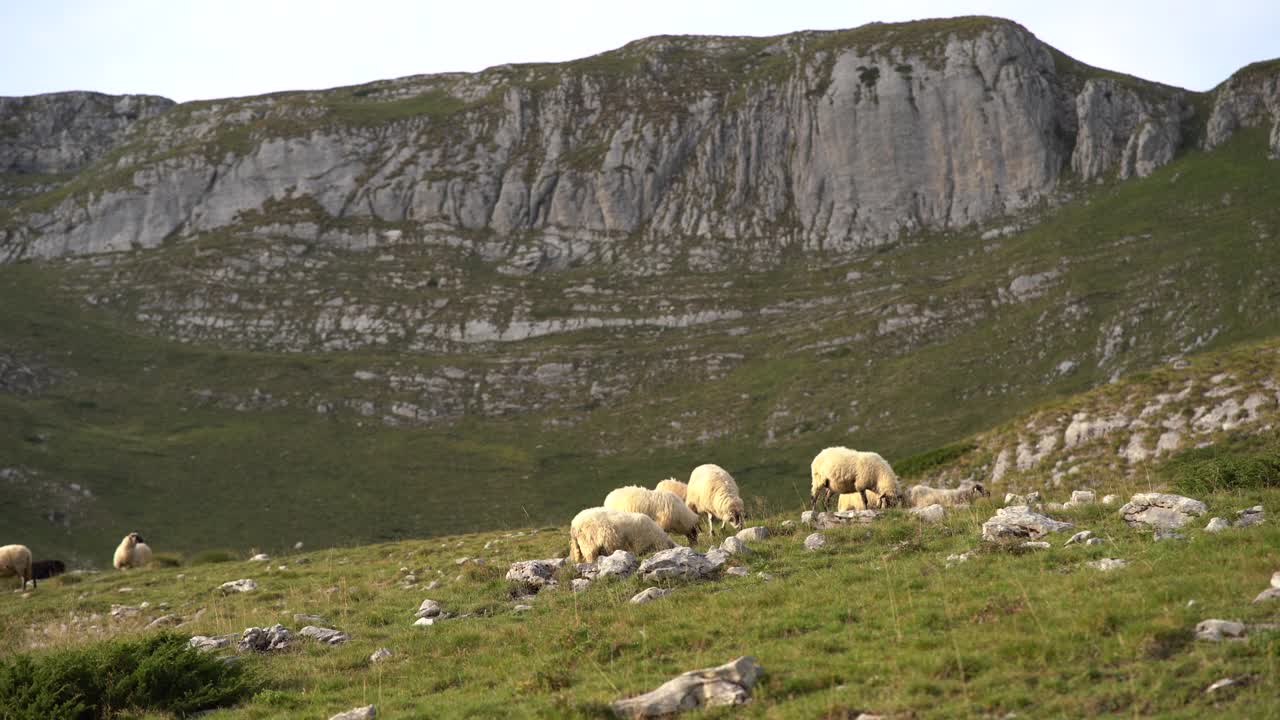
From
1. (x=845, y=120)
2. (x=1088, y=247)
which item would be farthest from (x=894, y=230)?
(x=1088, y=247)

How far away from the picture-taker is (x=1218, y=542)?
521 inches

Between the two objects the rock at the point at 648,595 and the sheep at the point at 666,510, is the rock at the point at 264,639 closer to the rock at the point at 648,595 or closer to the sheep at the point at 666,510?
the rock at the point at 648,595

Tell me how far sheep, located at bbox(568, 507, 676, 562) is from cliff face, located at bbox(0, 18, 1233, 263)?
143m

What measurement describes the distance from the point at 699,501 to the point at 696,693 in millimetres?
16264

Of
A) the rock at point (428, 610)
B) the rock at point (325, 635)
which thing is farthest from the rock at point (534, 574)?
the rock at point (325, 635)

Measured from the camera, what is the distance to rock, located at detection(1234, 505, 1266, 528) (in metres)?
14.5

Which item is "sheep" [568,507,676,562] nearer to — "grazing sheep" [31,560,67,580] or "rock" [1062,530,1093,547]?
"rock" [1062,530,1093,547]

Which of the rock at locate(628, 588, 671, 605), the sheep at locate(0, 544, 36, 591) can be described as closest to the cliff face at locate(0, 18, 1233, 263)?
the sheep at locate(0, 544, 36, 591)

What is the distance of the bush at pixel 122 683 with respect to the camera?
12.2m

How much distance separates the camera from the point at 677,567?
16.2m

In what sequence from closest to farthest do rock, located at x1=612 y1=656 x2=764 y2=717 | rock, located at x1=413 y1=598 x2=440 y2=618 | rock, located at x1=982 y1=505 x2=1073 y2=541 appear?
rock, located at x1=612 y1=656 x2=764 y2=717
rock, located at x1=982 y1=505 x2=1073 y2=541
rock, located at x1=413 y1=598 x2=440 y2=618

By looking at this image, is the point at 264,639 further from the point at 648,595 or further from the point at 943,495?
the point at 943,495

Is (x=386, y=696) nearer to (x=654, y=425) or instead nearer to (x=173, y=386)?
(x=654, y=425)

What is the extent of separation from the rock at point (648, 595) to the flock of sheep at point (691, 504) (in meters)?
3.72
